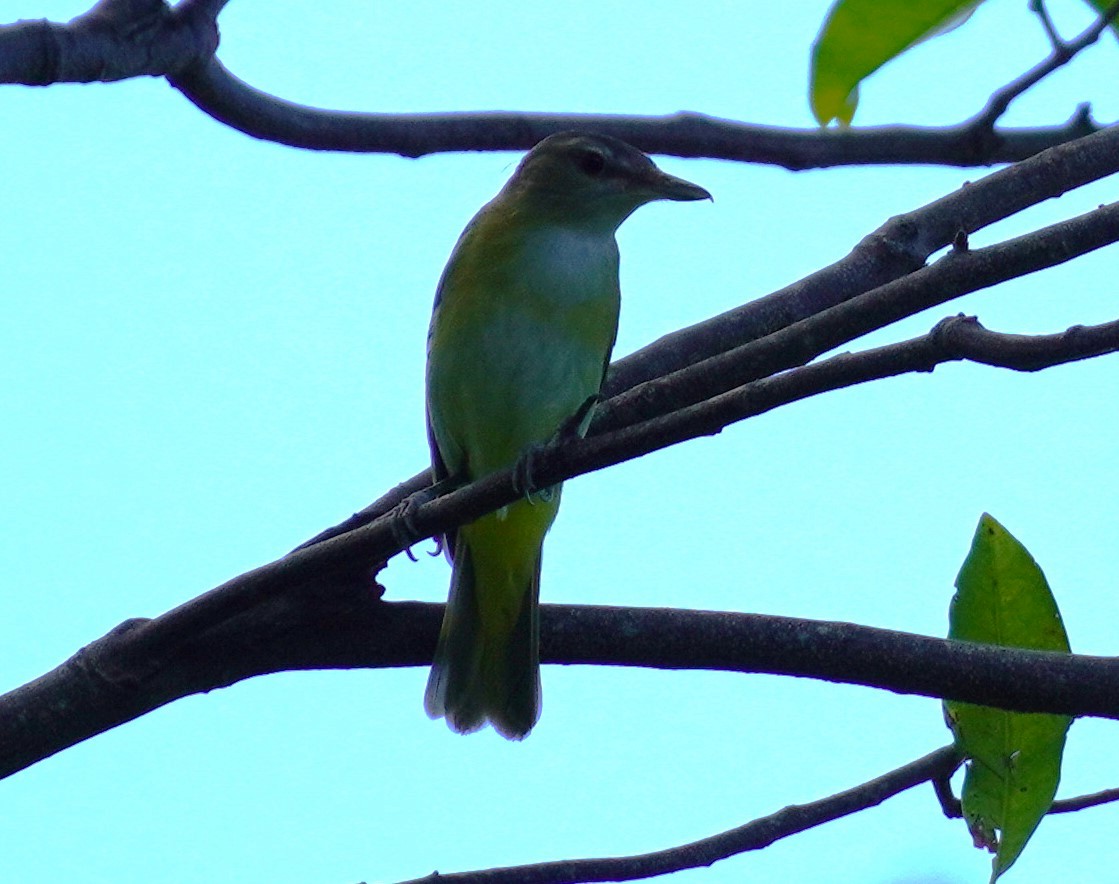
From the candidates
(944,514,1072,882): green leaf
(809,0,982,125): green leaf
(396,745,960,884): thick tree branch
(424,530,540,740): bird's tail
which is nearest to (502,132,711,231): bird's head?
(424,530,540,740): bird's tail

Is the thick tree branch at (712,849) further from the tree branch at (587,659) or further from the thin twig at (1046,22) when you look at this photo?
the thin twig at (1046,22)

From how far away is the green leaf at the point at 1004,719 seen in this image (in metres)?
2.86

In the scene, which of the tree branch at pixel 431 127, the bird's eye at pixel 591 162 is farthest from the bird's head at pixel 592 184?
the tree branch at pixel 431 127

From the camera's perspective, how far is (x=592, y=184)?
4.76m

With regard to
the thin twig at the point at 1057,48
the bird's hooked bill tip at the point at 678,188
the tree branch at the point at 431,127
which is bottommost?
the thin twig at the point at 1057,48

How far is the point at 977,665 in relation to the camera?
8.98 feet

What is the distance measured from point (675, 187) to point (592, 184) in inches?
12.2

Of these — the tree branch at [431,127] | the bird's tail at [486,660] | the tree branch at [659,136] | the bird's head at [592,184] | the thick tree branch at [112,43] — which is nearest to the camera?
the thick tree branch at [112,43]

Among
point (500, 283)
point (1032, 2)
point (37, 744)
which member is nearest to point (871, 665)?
point (1032, 2)

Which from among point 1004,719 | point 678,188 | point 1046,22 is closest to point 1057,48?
point 1046,22

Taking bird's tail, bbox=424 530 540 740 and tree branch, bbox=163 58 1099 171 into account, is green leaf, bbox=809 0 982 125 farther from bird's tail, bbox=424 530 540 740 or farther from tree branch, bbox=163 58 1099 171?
bird's tail, bbox=424 530 540 740

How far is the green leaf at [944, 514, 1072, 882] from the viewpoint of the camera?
2.86 m

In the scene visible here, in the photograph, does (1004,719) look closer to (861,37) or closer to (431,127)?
(861,37)

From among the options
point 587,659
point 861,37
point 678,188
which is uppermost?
point 678,188
